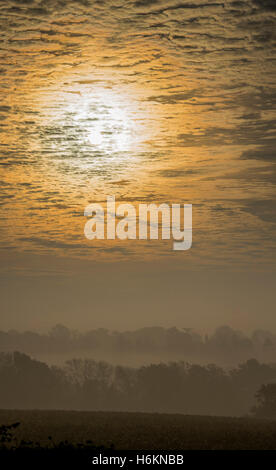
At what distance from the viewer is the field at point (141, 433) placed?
27203 millimetres

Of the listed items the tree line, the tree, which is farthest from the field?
the tree line

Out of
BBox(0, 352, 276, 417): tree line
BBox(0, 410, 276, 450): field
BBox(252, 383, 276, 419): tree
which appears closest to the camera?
BBox(0, 410, 276, 450): field

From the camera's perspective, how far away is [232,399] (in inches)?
5241

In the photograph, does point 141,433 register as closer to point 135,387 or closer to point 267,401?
point 267,401

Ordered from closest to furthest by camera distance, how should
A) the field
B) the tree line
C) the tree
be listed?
the field, the tree, the tree line

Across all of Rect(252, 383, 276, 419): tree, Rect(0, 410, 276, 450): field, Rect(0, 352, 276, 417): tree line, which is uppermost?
Rect(0, 352, 276, 417): tree line

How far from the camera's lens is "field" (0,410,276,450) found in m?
27.2

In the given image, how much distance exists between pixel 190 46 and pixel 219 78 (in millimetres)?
2543

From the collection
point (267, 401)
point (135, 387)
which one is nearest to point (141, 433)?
point (267, 401)

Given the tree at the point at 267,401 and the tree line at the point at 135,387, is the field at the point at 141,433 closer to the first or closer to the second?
the tree at the point at 267,401

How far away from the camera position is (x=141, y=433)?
30.5 m

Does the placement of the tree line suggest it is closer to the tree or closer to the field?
the tree

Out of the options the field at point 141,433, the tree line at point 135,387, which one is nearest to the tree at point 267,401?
the field at point 141,433

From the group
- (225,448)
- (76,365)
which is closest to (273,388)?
(225,448)
